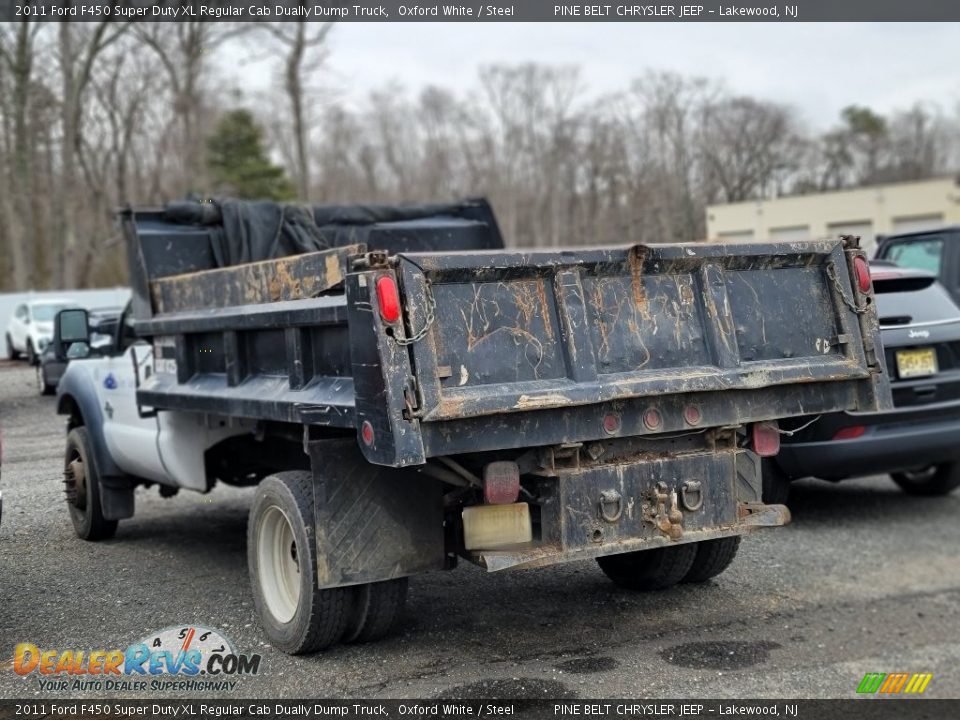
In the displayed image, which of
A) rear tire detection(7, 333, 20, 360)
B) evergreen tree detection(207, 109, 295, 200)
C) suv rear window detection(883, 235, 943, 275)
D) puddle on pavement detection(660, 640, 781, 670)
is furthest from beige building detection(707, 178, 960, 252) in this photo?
puddle on pavement detection(660, 640, 781, 670)

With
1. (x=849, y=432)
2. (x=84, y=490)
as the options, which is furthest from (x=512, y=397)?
(x=84, y=490)

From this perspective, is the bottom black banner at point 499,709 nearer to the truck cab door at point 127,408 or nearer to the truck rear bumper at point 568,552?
the truck rear bumper at point 568,552

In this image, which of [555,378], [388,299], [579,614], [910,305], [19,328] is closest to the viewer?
[388,299]

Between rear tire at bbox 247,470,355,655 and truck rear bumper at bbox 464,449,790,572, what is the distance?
0.72 metres

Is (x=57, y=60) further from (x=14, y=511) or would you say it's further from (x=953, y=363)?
(x=953, y=363)

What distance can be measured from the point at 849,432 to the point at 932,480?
1.78 metres

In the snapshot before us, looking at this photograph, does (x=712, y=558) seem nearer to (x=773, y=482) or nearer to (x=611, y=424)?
(x=773, y=482)

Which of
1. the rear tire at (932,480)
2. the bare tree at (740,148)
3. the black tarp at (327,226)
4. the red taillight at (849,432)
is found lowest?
the rear tire at (932,480)

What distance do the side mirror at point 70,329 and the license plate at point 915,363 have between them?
18.9 feet

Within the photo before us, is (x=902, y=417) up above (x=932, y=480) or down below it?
above

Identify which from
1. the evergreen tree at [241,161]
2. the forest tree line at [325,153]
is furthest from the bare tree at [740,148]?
the evergreen tree at [241,161]

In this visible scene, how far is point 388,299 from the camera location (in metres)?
4.27

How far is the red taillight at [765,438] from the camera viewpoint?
17.4ft

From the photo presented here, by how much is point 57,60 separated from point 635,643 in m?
35.7
